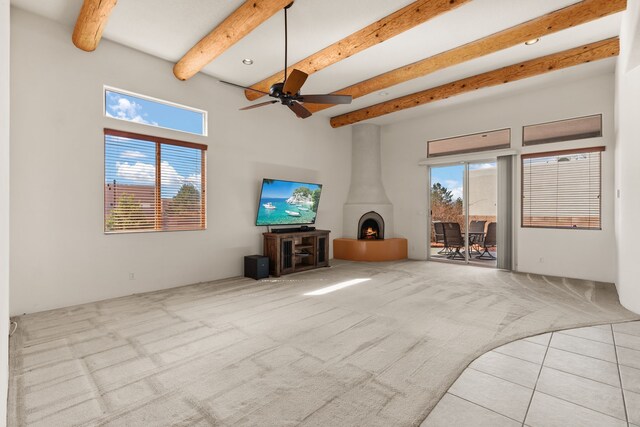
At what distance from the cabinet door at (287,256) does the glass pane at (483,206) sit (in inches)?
150

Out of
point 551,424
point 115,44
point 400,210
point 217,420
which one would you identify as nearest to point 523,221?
point 400,210

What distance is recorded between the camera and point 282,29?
3.77 meters

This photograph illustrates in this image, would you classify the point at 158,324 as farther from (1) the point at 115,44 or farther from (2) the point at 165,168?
(1) the point at 115,44

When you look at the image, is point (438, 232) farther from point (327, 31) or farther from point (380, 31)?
point (327, 31)

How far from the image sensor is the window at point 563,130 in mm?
5148

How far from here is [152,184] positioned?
14.6ft

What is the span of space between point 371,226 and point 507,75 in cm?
395

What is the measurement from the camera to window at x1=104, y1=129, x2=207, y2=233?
4.10 metres

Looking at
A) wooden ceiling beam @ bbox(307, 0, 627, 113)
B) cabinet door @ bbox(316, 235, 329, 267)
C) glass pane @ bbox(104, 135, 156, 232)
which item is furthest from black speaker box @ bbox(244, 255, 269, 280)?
wooden ceiling beam @ bbox(307, 0, 627, 113)

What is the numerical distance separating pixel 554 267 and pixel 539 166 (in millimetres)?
1791

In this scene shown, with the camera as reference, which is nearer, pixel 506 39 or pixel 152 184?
pixel 506 39

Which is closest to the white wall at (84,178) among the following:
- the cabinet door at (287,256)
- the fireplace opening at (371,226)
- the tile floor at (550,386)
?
the cabinet door at (287,256)

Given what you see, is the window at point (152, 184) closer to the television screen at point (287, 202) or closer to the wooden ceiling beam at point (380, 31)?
the television screen at point (287, 202)

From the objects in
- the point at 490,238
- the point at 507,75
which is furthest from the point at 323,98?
the point at 490,238
